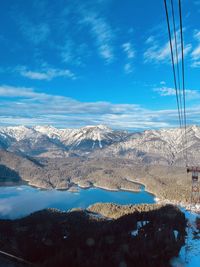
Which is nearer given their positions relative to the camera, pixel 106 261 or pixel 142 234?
pixel 106 261

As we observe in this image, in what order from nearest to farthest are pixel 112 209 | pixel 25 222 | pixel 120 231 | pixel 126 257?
pixel 126 257 < pixel 120 231 < pixel 25 222 < pixel 112 209

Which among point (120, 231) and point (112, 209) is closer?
point (120, 231)

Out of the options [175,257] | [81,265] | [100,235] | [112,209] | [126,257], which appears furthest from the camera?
[112,209]

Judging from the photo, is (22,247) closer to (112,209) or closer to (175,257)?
(175,257)

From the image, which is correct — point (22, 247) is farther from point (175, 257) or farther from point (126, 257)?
point (175, 257)

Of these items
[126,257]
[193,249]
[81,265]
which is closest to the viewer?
[81,265]

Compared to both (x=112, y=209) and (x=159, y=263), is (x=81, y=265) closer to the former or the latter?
(x=159, y=263)

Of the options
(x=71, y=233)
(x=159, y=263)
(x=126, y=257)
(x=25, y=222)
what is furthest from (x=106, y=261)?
(x=25, y=222)

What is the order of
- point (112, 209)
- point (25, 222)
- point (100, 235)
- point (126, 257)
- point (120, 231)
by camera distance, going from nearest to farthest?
point (126, 257) < point (100, 235) < point (120, 231) < point (25, 222) < point (112, 209)

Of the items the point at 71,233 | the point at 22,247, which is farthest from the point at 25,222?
the point at 22,247
